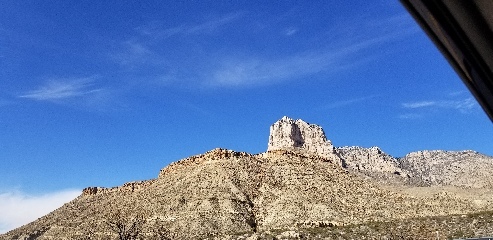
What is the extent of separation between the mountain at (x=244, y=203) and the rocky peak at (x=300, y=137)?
239 ft

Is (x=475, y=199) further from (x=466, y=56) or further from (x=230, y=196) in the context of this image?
(x=466, y=56)

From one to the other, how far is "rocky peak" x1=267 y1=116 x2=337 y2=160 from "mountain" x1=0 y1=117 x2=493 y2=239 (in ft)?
239

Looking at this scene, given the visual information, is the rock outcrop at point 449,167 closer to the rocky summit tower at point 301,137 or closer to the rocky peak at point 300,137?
the rocky summit tower at point 301,137

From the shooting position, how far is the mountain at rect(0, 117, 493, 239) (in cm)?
6512

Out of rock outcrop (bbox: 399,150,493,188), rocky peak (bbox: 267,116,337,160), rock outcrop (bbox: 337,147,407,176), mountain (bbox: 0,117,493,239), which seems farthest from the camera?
rock outcrop (bbox: 337,147,407,176)

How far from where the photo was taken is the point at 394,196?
7900 cm

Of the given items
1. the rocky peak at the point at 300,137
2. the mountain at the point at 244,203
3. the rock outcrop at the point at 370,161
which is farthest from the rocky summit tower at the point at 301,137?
the mountain at the point at 244,203

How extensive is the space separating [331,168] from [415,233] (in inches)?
1925

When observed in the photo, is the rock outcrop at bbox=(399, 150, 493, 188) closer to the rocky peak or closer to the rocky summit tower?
the rocky summit tower

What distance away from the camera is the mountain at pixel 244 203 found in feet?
214

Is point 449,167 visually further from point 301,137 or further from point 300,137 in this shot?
point 300,137

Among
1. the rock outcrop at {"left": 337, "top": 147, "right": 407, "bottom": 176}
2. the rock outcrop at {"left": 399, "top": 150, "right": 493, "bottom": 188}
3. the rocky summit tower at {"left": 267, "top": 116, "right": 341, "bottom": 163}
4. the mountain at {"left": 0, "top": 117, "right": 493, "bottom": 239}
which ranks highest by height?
the rocky summit tower at {"left": 267, "top": 116, "right": 341, "bottom": 163}

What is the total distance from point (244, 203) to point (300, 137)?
104 metres

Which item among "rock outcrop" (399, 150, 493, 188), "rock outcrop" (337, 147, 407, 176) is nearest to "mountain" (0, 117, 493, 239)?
"rock outcrop" (399, 150, 493, 188)
